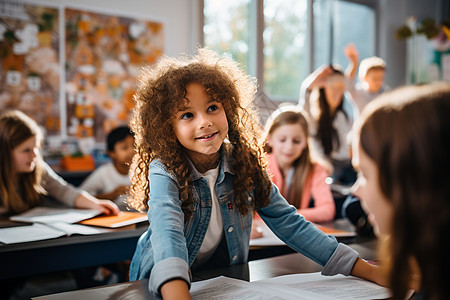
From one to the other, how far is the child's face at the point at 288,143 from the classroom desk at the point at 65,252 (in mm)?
807

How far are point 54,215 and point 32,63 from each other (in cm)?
192

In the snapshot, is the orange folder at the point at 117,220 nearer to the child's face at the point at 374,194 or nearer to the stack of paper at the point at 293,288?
the stack of paper at the point at 293,288

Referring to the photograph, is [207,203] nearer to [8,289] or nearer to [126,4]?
[8,289]

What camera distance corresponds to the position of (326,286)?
2.74 feet

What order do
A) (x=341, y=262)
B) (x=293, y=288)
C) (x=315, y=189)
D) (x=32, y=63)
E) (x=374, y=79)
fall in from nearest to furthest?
1. (x=293, y=288)
2. (x=341, y=262)
3. (x=315, y=189)
4. (x=32, y=63)
5. (x=374, y=79)

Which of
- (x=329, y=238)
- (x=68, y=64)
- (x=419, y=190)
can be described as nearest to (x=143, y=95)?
(x=329, y=238)

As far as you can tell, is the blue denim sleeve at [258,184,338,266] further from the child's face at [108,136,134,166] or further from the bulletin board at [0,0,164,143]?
the bulletin board at [0,0,164,143]

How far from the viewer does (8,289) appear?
1637 mm

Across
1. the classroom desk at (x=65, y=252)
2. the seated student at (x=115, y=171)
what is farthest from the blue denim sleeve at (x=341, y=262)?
the seated student at (x=115, y=171)

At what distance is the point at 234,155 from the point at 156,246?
0.37 metres

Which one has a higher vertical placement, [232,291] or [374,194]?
[374,194]

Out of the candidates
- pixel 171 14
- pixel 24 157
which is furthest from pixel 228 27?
pixel 24 157

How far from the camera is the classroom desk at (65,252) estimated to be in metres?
1.12

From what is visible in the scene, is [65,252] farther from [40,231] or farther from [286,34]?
[286,34]
